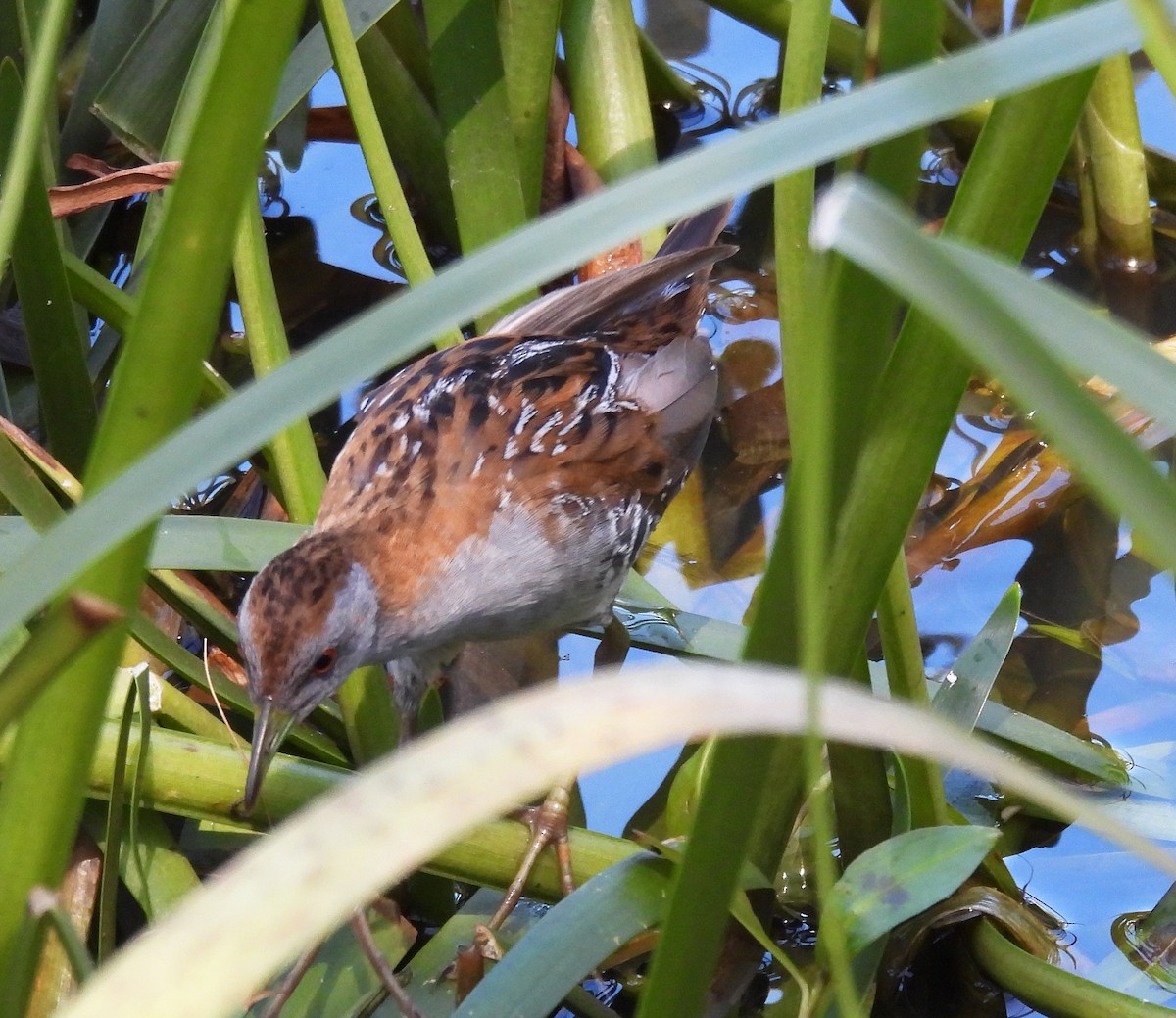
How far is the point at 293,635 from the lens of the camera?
1775mm

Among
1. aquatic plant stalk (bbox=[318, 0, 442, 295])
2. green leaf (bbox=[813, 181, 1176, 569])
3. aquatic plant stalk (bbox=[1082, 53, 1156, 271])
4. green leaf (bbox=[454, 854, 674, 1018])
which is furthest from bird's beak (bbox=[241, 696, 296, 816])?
aquatic plant stalk (bbox=[1082, 53, 1156, 271])

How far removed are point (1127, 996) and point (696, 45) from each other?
119 inches

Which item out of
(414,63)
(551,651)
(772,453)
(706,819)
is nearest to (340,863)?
(706,819)

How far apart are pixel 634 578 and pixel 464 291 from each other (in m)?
1.85

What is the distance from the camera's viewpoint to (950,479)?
Answer: 9.29ft

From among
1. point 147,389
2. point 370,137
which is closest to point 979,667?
point 370,137

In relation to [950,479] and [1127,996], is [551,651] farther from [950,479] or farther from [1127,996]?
[1127,996]

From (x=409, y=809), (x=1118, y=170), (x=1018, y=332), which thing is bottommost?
(x=409, y=809)

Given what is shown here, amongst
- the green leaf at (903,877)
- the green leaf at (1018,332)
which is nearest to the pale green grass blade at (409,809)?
the green leaf at (1018,332)

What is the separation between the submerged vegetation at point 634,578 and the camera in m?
0.58

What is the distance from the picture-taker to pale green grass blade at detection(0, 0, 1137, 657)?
64 centimetres

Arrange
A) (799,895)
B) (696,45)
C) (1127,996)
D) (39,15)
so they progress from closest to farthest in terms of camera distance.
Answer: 1. (1127,996)
2. (799,895)
3. (39,15)
4. (696,45)

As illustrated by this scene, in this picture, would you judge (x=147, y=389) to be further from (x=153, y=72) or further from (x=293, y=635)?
(x=153, y=72)

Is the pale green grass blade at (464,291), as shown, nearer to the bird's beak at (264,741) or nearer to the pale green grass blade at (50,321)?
the bird's beak at (264,741)
